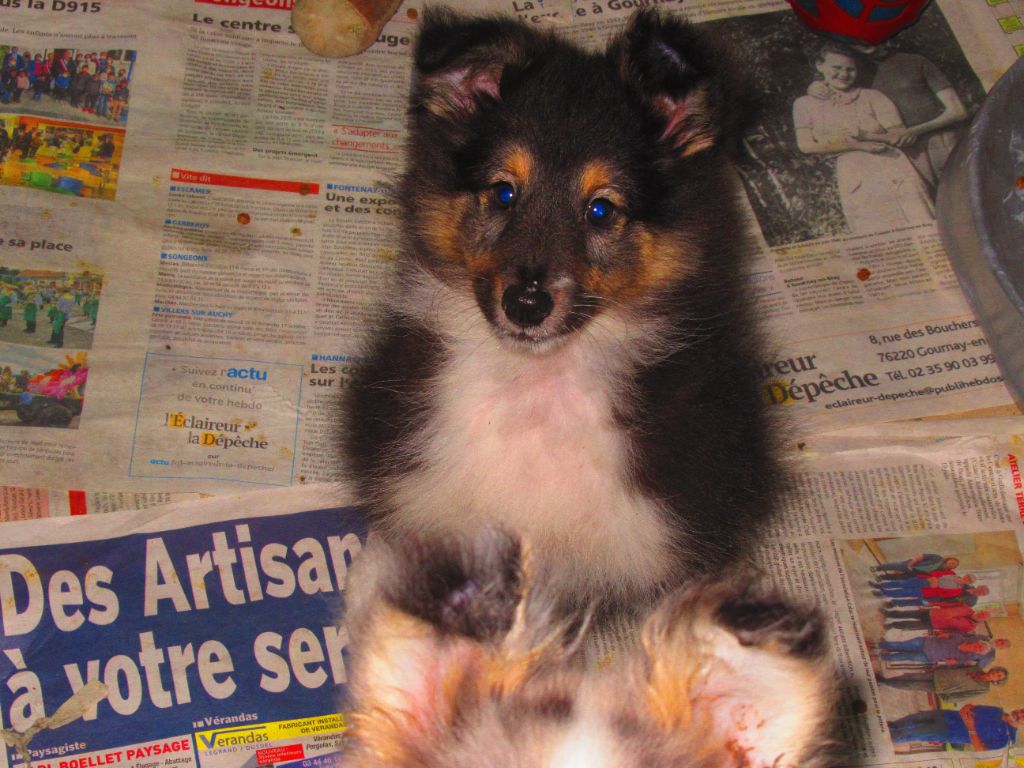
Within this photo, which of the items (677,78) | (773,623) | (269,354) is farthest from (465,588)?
(269,354)

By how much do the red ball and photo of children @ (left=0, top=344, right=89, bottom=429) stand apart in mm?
2245

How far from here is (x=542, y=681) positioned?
51.5 inches

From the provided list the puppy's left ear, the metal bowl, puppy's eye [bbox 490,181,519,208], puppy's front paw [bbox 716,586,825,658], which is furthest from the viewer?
the metal bowl

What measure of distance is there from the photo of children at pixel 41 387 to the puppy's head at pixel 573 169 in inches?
43.4

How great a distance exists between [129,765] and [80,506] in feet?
2.07

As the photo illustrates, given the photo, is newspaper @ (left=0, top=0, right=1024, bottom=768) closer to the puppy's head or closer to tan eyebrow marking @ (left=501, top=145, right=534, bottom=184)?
the puppy's head

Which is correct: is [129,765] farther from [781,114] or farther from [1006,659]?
[781,114]

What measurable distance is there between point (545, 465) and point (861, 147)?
4.84ft

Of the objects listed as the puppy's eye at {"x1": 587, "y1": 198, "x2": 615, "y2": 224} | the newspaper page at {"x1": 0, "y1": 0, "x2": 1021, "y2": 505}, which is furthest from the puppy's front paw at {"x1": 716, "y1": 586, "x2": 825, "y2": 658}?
the newspaper page at {"x1": 0, "y1": 0, "x2": 1021, "y2": 505}

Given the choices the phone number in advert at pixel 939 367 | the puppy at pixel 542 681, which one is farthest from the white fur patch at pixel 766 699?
the phone number in advert at pixel 939 367

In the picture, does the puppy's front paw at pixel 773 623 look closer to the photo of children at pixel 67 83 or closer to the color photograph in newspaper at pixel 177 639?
Answer: the color photograph in newspaper at pixel 177 639

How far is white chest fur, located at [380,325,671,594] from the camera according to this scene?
1.93 metres

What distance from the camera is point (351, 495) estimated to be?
2.29 meters

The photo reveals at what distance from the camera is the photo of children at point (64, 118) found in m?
2.65
